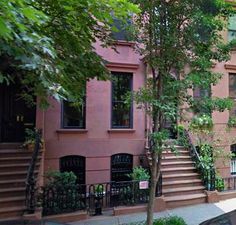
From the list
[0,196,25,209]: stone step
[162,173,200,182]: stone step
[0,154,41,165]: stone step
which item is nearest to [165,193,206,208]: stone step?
[162,173,200,182]: stone step

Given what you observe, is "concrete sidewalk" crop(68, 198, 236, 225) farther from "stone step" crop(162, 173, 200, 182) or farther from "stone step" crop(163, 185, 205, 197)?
"stone step" crop(162, 173, 200, 182)

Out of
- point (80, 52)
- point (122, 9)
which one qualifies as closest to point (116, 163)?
point (80, 52)

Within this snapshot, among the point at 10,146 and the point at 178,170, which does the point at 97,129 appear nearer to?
the point at 10,146

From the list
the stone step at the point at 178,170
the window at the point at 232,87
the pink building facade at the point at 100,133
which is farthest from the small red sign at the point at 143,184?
the window at the point at 232,87

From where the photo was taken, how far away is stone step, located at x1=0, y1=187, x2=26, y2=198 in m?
9.06

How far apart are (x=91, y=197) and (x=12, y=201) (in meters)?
2.19

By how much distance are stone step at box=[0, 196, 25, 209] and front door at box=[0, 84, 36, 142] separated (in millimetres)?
2924

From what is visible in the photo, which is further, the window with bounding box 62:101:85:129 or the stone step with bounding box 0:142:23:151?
the window with bounding box 62:101:85:129

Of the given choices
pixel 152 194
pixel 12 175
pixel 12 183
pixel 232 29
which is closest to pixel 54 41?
pixel 152 194

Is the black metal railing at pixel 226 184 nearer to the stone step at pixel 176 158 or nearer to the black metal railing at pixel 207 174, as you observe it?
the black metal railing at pixel 207 174

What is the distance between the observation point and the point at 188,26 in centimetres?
738

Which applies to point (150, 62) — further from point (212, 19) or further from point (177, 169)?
point (177, 169)

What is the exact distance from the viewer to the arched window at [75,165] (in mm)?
11648

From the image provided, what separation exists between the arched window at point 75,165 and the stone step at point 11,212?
297 cm
